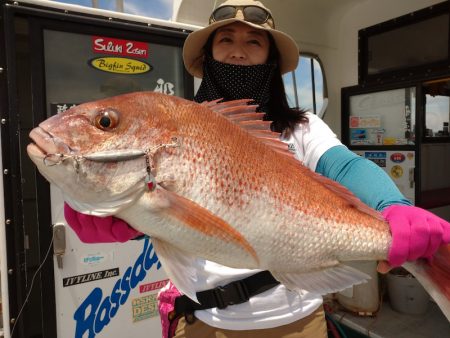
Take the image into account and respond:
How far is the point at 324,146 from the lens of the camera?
142 centimetres

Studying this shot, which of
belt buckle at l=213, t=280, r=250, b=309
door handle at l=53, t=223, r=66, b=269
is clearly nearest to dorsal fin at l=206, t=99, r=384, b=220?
belt buckle at l=213, t=280, r=250, b=309

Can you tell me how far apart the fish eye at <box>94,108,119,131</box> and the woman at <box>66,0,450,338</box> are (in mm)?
302

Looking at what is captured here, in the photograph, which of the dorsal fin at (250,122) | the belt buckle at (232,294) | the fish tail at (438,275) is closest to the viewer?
the fish tail at (438,275)

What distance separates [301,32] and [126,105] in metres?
3.60

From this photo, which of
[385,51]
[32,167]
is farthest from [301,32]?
[32,167]

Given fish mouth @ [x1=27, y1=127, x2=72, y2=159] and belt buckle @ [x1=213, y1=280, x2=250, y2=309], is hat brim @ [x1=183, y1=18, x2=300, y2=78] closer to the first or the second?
fish mouth @ [x1=27, y1=127, x2=72, y2=159]

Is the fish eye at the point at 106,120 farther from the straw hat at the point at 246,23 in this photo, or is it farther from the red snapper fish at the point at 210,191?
the straw hat at the point at 246,23

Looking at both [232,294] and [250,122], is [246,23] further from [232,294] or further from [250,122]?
[232,294]

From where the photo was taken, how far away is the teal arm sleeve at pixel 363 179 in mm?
1237

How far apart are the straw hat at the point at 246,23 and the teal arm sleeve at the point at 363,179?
1.92 feet

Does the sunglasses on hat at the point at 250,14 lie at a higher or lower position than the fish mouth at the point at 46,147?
higher

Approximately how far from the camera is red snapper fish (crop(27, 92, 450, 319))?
99 centimetres

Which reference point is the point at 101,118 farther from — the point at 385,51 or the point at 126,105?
the point at 385,51

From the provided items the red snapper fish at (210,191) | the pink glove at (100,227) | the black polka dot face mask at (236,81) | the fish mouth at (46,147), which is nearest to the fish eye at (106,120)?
the red snapper fish at (210,191)
